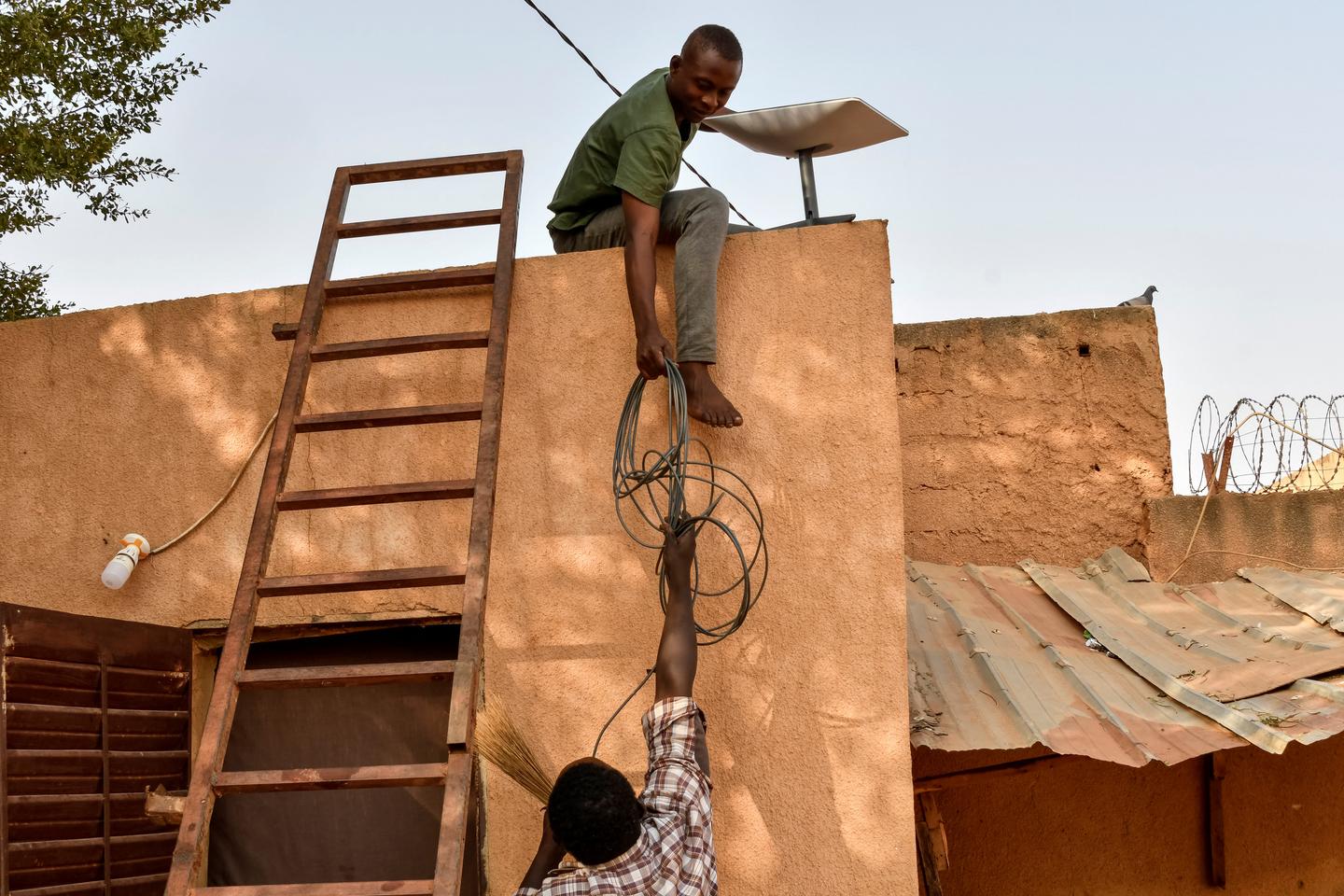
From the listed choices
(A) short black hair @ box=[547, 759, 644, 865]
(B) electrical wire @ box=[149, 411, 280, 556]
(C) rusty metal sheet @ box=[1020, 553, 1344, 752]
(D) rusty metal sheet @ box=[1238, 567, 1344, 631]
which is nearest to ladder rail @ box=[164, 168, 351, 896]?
(B) electrical wire @ box=[149, 411, 280, 556]

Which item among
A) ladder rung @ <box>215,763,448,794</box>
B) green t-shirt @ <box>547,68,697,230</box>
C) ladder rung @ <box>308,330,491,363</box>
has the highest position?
green t-shirt @ <box>547,68,697,230</box>

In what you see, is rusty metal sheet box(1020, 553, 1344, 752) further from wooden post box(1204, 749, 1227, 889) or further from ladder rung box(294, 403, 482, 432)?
ladder rung box(294, 403, 482, 432)

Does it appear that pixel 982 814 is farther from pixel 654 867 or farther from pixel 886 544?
pixel 654 867

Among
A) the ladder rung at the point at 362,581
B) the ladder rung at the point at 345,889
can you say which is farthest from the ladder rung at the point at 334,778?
the ladder rung at the point at 362,581

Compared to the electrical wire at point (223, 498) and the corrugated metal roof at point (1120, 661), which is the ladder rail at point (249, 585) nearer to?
the electrical wire at point (223, 498)

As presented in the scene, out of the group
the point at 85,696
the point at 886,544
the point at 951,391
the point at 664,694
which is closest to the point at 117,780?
the point at 85,696

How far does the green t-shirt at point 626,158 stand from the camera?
3.95 metres

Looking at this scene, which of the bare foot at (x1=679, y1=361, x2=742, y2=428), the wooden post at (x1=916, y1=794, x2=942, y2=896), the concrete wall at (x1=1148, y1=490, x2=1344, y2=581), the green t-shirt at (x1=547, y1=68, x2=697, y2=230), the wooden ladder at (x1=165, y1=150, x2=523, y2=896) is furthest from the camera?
the concrete wall at (x1=1148, y1=490, x2=1344, y2=581)

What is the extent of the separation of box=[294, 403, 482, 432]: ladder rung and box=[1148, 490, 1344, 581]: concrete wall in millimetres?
4350

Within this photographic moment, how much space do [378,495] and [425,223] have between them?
1.12 m

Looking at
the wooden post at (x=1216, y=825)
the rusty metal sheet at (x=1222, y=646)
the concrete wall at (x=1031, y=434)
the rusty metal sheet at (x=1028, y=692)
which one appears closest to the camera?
the rusty metal sheet at (x=1028, y=692)

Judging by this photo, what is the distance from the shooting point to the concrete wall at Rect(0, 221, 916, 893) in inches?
147

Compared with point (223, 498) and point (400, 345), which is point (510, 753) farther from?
point (223, 498)

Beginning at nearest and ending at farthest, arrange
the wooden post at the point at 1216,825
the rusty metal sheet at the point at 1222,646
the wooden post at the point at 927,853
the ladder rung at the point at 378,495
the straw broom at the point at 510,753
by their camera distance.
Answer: the ladder rung at the point at 378,495, the straw broom at the point at 510,753, the rusty metal sheet at the point at 1222,646, the wooden post at the point at 927,853, the wooden post at the point at 1216,825
